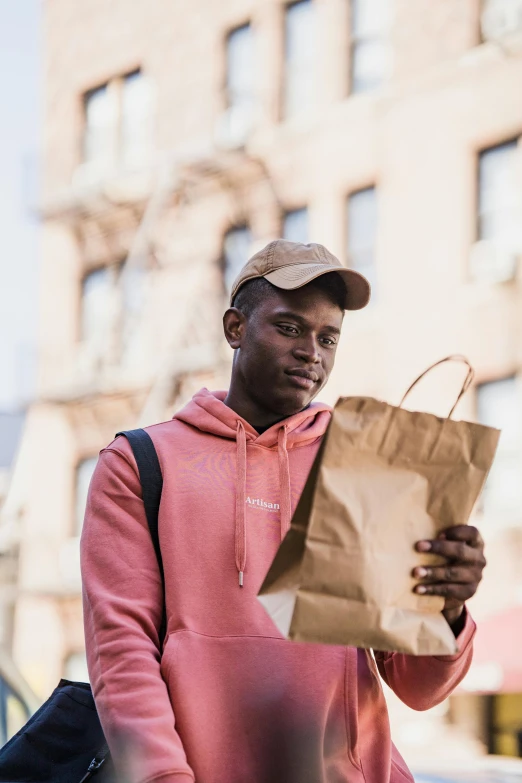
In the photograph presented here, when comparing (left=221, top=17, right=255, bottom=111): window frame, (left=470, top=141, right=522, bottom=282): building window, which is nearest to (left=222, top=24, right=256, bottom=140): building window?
(left=221, top=17, right=255, bottom=111): window frame

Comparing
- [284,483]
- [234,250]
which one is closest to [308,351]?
[284,483]

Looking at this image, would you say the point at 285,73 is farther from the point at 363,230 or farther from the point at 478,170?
the point at 478,170

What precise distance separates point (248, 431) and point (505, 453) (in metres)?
8.12

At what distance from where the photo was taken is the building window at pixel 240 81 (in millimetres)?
13281

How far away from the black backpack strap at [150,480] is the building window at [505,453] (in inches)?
312

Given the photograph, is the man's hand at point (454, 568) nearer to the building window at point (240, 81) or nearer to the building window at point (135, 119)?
the building window at point (240, 81)

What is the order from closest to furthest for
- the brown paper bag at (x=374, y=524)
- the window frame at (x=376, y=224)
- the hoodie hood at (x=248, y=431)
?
the brown paper bag at (x=374, y=524)
the hoodie hood at (x=248, y=431)
the window frame at (x=376, y=224)

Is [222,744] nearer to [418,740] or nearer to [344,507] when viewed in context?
[344,507]

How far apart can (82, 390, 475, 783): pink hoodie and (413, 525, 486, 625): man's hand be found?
140 mm

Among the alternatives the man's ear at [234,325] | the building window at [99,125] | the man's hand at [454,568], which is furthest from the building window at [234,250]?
the man's hand at [454,568]

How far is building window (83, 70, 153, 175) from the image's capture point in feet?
47.5

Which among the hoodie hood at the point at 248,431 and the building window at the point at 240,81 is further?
the building window at the point at 240,81

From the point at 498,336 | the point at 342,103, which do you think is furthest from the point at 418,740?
the point at 342,103

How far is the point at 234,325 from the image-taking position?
2.49 m
